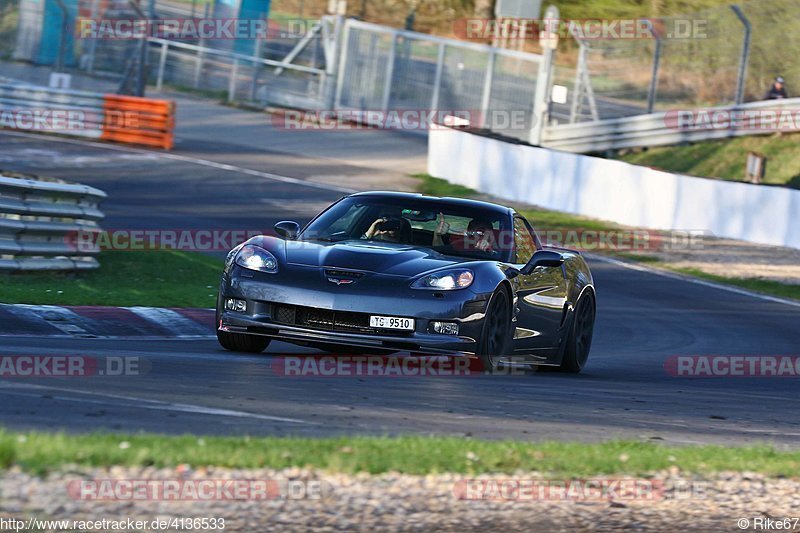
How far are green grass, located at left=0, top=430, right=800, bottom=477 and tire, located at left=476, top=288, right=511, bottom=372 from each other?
2703mm

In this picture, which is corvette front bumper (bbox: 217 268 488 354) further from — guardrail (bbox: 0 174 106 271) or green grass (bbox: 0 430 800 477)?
guardrail (bbox: 0 174 106 271)

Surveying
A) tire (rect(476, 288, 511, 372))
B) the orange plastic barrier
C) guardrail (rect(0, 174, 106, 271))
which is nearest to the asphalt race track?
tire (rect(476, 288, 511, 372))

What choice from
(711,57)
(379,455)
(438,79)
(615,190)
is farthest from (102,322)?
(438,79)

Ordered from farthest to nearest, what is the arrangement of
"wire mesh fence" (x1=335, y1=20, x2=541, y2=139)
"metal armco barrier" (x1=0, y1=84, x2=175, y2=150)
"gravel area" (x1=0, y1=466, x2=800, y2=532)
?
"wire mesh fence" (x1=335, y1=20, x2=541, y2=139)
"metal armco barrier" (x1=0, y1=84, x2=175, y2=150)
"gravel area" (x1=0, y1=466, x2=800, y2=532)

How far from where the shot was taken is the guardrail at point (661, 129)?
3484 cm

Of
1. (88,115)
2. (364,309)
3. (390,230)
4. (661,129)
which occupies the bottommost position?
(364,309)

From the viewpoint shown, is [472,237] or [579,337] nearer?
[472,237]

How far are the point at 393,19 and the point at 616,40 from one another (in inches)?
1079

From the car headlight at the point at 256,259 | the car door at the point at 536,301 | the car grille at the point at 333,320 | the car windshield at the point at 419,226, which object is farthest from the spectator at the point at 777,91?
the car grille at the point at 333,320

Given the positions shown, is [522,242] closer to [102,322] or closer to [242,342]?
[242,342]

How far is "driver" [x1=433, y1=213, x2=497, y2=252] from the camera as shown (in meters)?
10.4

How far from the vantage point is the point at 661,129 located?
120 feet

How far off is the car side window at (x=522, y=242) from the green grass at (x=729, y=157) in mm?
23533

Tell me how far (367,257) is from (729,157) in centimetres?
2725
